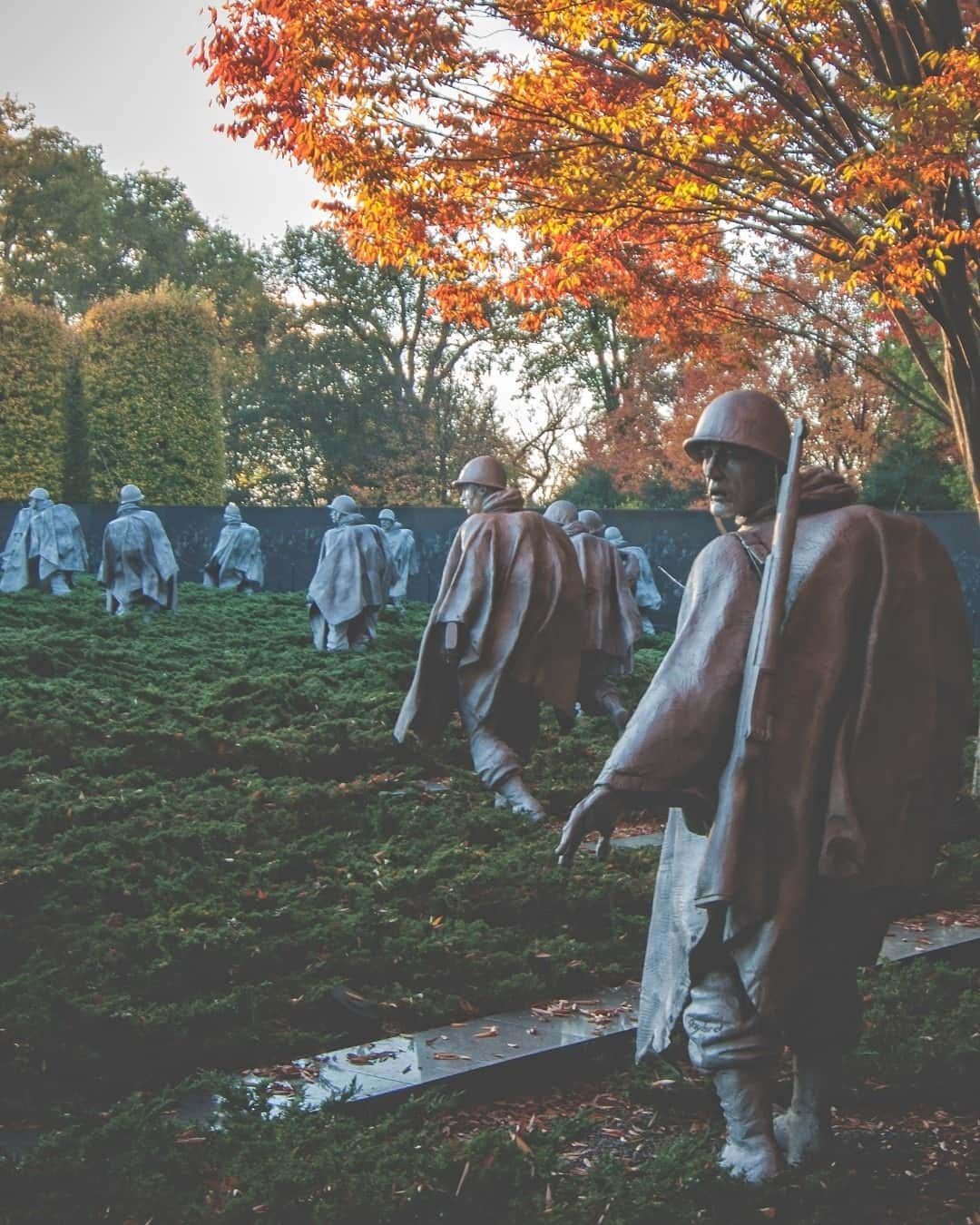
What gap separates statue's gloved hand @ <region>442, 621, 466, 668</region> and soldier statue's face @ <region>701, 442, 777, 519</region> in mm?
5502

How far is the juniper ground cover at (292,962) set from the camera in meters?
3.66

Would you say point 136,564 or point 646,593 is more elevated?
point 136,564

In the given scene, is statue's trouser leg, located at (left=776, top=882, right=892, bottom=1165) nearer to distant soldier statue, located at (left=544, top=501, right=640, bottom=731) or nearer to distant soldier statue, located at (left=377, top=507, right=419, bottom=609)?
distant soldier statue, located at (left=544, top=501, right=640, bottom=731)

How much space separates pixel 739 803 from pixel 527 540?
6147mm

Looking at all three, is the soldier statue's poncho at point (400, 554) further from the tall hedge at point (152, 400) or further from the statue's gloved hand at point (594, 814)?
the statue's gloved hand at point (594, 814)

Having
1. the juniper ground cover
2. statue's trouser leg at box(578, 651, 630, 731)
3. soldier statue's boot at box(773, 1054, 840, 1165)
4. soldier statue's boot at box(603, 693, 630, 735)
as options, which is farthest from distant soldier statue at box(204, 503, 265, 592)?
soldier statue's boot at box(773, 1054, 840, 1165)

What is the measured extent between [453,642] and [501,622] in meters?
0.33

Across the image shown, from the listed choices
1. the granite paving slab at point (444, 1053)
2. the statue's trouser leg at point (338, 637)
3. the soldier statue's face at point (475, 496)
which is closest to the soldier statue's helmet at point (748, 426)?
the granite paving slab at point (444, 1053)

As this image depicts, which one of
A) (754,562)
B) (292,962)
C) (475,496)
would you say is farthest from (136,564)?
(754,562)

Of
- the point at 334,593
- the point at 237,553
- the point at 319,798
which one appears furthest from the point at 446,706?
the point at 237,553

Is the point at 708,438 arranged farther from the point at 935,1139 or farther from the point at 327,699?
the point at 327,699

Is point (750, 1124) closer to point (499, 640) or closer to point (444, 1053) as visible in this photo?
point (444, 1053)

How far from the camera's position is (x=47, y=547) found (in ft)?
80.0

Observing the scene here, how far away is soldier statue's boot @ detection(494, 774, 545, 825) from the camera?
8648 mm
